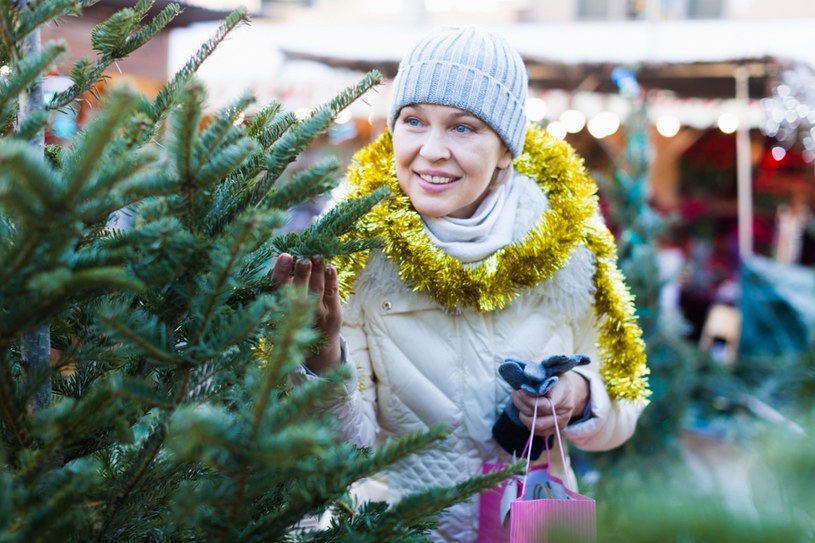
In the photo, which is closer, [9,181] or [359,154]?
[9,181]

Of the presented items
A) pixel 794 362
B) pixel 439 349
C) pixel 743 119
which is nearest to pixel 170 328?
pixel 439 349

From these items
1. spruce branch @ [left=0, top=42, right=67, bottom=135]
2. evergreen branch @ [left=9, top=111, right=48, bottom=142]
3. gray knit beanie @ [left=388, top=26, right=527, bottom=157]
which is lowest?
evergreen branch @ [left=9, top=111, right=48, bottom=142]

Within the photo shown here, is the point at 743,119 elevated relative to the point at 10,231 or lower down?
elevated

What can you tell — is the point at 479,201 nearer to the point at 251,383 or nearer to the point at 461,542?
the point at 461,542

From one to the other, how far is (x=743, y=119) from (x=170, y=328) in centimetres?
572

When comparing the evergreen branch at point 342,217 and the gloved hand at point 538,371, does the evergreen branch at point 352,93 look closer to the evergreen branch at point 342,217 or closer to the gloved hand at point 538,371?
the evergreen branch at point 342,217

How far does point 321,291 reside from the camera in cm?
114

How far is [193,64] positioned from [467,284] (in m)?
0.68

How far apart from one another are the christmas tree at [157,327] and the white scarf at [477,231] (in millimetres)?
511

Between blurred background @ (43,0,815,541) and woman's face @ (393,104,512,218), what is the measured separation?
82 cm

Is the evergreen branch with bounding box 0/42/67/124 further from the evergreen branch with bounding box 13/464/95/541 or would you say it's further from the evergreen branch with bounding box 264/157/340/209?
the evergreen branch with bounding box 13/464/95/541

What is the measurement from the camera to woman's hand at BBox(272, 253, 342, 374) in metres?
1.06

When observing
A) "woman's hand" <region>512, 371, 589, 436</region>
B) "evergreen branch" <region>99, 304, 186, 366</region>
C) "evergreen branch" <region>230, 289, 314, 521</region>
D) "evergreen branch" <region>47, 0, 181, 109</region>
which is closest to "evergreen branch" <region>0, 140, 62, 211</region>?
"evergreen branch" <region>99, 304, 186, 366</region>

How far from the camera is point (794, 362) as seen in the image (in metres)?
4.10
